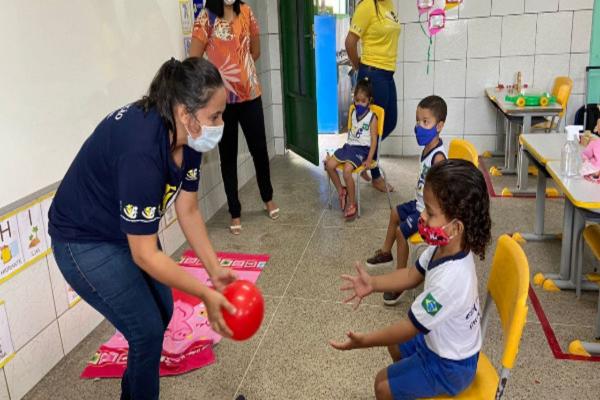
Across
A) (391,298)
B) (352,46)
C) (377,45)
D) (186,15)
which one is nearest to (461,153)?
(391,298)

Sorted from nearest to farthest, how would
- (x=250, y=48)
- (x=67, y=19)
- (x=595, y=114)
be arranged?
(x=67, y=19), (x=250, y=48), (x=595, y=114)

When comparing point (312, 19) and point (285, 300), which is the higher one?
point (312, 19)

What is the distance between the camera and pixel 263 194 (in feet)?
14.0

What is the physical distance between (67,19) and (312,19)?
2800 mm

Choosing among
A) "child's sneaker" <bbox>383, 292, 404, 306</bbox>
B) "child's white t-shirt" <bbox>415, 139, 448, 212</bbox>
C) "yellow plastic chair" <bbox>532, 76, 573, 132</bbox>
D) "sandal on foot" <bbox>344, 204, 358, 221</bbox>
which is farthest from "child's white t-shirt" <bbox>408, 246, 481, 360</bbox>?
"yellow plastic chair" <bbox>532, 76, 573, 132</bbox>

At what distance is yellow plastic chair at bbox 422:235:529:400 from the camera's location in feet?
4.66

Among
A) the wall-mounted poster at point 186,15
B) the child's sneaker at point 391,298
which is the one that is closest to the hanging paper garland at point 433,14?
the wall-mounted poster at point 186,15

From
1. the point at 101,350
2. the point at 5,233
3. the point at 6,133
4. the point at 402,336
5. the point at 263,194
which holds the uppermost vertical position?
the point at 6,133

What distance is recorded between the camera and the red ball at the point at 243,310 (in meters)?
1.49

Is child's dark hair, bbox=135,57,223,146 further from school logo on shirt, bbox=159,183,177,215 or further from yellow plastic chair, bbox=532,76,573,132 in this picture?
yellow plastic chair, bbox=532,76,573,132

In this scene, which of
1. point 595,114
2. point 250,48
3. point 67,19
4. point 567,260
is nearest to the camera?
point 67,19

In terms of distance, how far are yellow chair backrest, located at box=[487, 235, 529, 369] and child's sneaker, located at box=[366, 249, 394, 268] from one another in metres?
1.51

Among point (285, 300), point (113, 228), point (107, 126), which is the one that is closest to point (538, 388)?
point (285, 300)

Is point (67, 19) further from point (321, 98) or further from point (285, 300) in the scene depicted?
point (321, 98)
